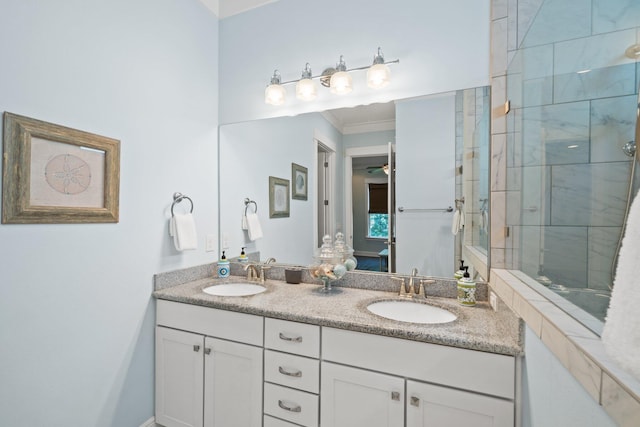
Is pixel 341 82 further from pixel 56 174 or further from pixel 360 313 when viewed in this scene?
pixel 56 174

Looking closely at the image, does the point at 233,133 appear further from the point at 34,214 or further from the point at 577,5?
the point at 577,5

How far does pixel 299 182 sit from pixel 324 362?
111 centimetres

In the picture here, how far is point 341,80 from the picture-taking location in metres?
1.69

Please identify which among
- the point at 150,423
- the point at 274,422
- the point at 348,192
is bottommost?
the point at 150,423

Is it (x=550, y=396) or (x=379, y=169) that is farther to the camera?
(x=379, y=169)

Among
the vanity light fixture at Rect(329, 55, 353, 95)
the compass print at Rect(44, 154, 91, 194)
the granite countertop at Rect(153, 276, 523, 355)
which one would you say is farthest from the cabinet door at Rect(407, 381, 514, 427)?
the compass print at Rect(44, 154, 91, 194)

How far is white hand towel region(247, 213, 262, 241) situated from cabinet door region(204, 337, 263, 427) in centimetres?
74

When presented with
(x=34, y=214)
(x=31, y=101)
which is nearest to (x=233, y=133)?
(x=31, y=101)

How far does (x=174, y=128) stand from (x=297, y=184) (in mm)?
815

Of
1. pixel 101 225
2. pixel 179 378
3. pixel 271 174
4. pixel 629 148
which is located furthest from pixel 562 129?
pixel 179 378

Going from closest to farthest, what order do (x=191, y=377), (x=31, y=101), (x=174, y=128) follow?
(x=31, y=101) < (x=191, y=377) < (x=174, y=128)

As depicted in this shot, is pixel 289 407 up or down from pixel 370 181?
down

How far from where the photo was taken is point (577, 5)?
39.8 inches

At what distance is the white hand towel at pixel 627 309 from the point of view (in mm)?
346
